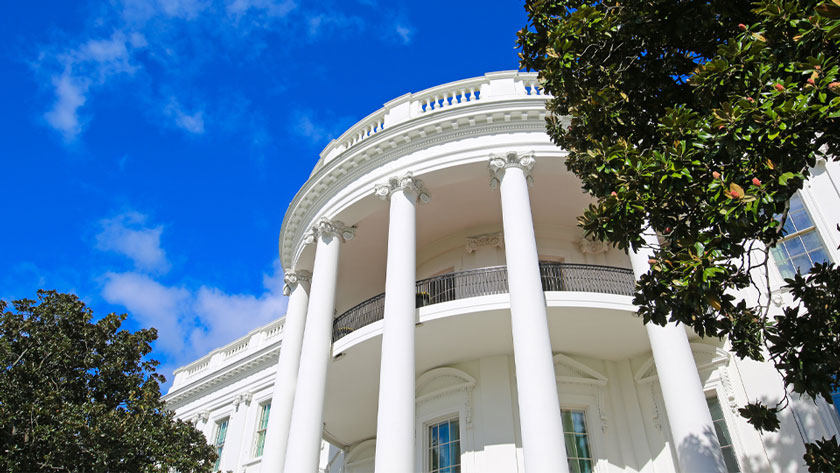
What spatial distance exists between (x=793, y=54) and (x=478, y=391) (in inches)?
391

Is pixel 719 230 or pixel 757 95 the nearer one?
pixel 757 95

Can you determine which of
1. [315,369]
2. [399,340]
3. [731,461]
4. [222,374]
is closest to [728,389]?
[731,461]

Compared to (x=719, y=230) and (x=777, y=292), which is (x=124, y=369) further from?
(x=777, y=292)

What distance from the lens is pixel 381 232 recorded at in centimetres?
1501

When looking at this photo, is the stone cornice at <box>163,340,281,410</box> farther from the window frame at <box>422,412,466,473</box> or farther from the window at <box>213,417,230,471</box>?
the window frame at <box>422,412,466,473</box>

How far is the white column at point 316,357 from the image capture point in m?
10.6

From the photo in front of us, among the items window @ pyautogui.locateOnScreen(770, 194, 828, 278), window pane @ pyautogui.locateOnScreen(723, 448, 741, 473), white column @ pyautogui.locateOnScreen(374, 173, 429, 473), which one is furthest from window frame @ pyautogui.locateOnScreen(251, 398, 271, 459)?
window @ pyautogui.locateOnScreen(770, 194, 828, 278)

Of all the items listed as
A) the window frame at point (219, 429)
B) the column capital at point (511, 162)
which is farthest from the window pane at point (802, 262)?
the window frame at point (219, 429)

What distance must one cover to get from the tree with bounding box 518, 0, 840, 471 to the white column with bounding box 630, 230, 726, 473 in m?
2.81

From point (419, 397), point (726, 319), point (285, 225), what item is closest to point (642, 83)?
point (726, 319)

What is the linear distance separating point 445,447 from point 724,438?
5.79 metres

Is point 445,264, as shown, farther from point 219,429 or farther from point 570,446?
point 219,429

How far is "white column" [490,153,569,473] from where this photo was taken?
323 inches

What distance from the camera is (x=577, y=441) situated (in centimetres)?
1198
